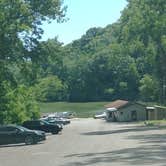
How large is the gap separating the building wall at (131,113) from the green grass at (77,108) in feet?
94.7

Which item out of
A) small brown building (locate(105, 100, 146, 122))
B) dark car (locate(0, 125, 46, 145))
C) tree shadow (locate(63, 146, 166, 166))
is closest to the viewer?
tree shadow (locate(63, 146, 166, 166))

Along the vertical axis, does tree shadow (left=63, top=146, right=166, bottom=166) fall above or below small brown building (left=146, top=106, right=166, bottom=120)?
below

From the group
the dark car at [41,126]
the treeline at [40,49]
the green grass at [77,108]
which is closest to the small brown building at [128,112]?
the treeline at [40,49]

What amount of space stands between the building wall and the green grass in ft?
94.7

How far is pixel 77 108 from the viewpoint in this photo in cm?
15762

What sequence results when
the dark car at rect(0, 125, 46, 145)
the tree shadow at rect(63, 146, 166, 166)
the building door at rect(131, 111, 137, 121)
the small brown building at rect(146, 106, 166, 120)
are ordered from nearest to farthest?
the tree shadow at rect(63, 146, 166, 166), the dark car at rect(0, 125, 46, 145), the small brown building at rect(146, 106, 166, 120), the building door at rect(131, 111, 137, 121)

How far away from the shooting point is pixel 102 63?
167625mm

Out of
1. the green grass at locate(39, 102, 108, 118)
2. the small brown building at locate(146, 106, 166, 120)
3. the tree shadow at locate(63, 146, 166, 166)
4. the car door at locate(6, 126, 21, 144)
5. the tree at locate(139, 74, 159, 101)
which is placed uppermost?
the tree at locate(139, 74, 159, 101)

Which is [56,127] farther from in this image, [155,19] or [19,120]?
[155,19]

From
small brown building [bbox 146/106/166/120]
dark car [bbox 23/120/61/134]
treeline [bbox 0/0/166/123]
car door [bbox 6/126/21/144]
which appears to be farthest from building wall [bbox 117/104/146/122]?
car door [bbox 6/126/21/144]

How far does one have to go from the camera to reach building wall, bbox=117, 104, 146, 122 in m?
114

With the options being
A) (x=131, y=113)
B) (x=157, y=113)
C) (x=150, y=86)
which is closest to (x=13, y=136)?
(x=150, y=86)

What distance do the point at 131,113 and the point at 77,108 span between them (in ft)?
145

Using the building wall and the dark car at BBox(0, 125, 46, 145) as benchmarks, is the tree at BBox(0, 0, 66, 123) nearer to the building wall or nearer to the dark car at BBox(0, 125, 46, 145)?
the dark car at BBox(0, 125, 46, 145)
